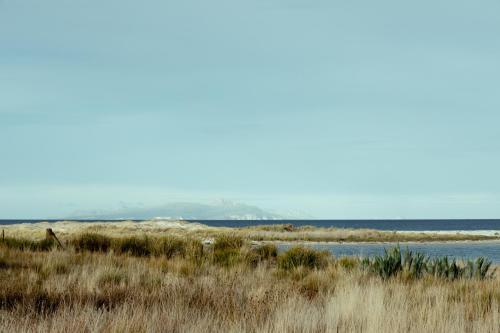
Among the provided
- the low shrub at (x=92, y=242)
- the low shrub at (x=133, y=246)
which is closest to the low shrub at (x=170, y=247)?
the low shrub at (x=133, y=246)

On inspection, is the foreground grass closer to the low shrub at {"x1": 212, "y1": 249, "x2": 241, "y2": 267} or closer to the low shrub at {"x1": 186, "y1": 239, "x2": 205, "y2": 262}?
the low shrub at {"x1": 212, "y1": 249, "x2": 241, "y2": 267}

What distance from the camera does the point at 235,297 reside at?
8953 millimetres

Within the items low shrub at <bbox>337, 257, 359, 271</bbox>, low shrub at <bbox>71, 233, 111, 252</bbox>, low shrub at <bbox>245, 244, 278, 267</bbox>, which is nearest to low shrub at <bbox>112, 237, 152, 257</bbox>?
low shrub at <bbox>71, 233, 111, 252</bbox>

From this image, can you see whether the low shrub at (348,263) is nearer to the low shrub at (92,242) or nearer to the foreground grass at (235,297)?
the foreground grass at (235,297)

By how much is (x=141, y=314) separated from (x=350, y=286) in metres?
4.60

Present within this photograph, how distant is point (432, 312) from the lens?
775 cm

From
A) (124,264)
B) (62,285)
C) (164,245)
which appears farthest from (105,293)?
(164,245)

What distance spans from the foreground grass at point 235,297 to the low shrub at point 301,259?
5cm

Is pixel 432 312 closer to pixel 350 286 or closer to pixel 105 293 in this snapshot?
pixel 350 286

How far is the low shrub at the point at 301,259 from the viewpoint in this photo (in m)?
16.1

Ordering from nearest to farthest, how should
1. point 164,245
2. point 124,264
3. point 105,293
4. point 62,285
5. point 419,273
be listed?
point 105,293, point 62,285, point 419,273, point 124,264, point 164,245

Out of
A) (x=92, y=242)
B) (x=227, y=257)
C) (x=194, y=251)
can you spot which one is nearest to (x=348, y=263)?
(x=227, y=257)

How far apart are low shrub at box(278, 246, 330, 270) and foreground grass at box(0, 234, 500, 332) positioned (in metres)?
0.05

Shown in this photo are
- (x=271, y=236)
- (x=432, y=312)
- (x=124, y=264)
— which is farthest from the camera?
(x=271, y=236)
